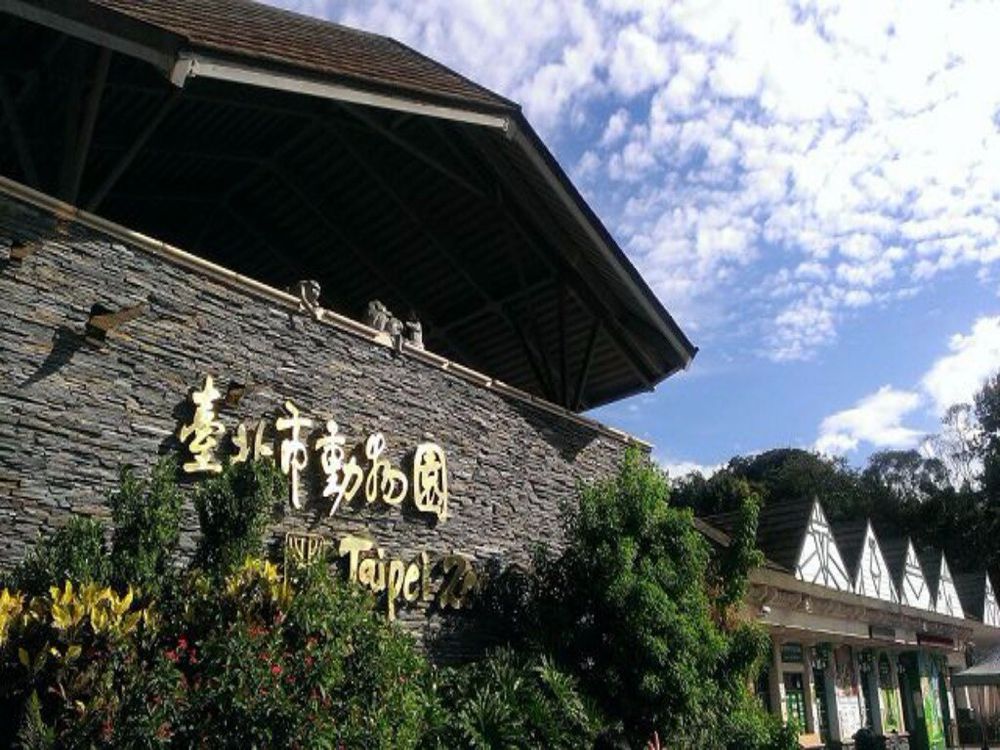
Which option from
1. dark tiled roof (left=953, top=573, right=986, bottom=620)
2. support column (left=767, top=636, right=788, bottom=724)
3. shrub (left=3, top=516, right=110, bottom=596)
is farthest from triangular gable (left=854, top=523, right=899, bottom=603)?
shrub (left=3, top=516, right=110, bottom=596)

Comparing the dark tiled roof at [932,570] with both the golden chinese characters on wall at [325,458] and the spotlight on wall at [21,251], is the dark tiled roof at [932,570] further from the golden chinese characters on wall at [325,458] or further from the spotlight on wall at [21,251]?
the spotlight on wall at [21,251]

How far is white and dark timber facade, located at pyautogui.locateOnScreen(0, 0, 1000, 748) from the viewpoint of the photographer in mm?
6973

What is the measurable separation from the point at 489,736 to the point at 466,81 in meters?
7.66

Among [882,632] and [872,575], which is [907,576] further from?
[882,632]

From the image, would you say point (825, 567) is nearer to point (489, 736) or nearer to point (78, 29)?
point (489, 736)

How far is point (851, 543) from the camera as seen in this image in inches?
955

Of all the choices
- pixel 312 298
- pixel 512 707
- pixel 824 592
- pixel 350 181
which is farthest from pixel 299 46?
pixel 824 592

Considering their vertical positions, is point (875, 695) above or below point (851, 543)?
below

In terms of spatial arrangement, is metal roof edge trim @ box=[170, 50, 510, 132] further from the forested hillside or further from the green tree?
the forested hillside

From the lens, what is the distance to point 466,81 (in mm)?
11930

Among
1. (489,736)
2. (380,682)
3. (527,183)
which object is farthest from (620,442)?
(380,682)

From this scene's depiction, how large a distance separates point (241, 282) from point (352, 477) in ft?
6.60

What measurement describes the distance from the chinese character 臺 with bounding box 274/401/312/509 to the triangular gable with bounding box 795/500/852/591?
13264 millimetres

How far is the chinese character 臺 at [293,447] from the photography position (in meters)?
8.27
